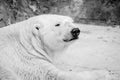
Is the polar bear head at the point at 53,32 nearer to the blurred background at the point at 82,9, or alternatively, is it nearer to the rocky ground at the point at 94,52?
the rocky ground at the point at 94,52

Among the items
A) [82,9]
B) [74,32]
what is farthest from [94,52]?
[82,9]

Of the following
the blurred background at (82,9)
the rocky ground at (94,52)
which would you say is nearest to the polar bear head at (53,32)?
the rocky ground at (94,52)

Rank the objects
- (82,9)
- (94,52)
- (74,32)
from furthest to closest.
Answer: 1. (82,9)
2. (94,52)
3. (74,32)

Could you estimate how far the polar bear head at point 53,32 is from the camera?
2758 mm

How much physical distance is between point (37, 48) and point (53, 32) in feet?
0.96

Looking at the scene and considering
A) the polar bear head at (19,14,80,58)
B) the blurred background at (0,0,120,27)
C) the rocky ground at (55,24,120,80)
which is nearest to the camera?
the polar bear head at (19,14,80,58)

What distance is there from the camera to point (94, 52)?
525cm

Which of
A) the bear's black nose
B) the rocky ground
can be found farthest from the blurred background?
the bear's black nose

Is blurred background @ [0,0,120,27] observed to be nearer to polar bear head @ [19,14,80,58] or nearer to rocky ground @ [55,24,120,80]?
rocky ground @ [55,24,120,80]

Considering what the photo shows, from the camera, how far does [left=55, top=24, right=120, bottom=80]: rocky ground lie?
4.41 meters

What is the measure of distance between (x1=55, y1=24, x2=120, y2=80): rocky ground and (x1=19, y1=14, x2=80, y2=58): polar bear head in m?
0.75

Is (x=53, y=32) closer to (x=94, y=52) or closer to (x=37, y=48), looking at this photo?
(x=37, y=48)

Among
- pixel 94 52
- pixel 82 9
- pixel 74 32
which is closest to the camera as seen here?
pixel 74 32

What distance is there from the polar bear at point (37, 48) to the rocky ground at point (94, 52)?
0.75m
